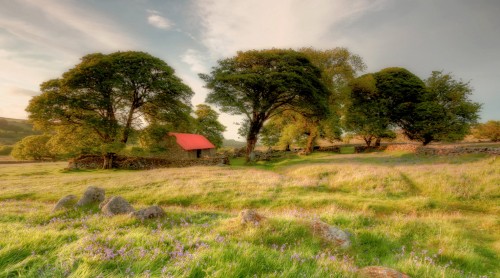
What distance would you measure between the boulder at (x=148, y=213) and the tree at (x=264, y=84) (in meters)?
24.2

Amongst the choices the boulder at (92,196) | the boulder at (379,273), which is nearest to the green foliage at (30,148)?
the boulder at (92,196)

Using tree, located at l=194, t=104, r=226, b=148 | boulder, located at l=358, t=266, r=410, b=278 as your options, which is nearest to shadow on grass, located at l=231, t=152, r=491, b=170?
boulder, located at l=358, t=266, r=410, b=278

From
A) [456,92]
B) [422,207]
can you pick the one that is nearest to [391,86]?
[456,92]

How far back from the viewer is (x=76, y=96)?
2994cm

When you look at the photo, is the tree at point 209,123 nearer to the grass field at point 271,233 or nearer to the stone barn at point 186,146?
the stone barn at point 186,146

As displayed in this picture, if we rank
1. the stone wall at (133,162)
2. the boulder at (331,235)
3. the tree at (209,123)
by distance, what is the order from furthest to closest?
1. the tree at (209,123)
2. the stone wall at (133,162)
3. the boulder at (331,235)

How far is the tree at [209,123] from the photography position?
6241cm

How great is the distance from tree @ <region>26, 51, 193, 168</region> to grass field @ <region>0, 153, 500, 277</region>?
16.2m

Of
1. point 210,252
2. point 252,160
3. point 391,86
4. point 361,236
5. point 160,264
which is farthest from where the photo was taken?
point 391,86

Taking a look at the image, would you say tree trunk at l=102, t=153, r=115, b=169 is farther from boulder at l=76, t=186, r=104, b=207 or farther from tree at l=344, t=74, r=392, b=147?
tree at l=344, t=74, r=392, b=147

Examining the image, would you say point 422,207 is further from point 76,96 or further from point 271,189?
point 76,96

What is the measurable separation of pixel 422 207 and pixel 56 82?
138 feet

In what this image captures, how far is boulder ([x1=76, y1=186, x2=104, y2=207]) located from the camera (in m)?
9.67

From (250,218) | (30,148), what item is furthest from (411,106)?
(30,148)
